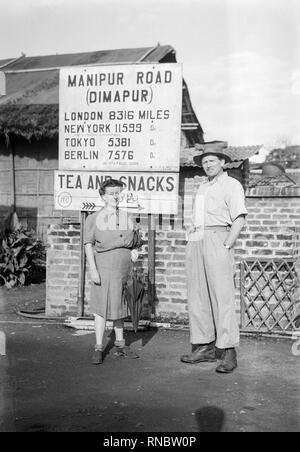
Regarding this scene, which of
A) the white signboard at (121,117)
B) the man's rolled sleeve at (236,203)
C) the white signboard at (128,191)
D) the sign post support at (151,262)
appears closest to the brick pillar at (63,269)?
the white signboard at (128,191)

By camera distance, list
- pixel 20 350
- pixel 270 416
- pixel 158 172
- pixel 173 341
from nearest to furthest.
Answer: pixel 270 416 < pixel 20 350 < pixel 173 341 < pixel 158 172

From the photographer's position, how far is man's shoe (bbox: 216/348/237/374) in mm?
5102

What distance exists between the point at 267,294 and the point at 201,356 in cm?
170

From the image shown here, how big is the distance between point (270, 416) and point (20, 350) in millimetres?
2952

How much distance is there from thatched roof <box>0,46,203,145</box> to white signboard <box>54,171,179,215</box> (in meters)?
5.09

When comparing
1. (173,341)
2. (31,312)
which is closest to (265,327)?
(173,341)

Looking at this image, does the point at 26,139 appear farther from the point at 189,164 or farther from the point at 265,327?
the point at 265,327

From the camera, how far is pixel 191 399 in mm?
4336

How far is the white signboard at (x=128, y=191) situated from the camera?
704 centimetres

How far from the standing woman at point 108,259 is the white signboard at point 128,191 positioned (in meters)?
1.46

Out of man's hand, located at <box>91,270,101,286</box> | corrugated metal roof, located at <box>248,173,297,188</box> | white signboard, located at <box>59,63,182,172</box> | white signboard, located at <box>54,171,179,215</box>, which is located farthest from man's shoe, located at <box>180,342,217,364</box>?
corrugated metal roof, located at <box>248,173,297,188</box>

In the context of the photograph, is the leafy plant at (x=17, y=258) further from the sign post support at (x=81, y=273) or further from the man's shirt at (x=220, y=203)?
the man's shirt at (x=220, y=203)

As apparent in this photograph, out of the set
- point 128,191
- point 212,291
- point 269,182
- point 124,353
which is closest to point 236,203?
point 212,291

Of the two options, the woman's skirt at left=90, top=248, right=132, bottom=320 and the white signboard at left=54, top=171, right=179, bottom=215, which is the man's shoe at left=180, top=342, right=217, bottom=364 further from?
the white signboard at left=54, top=171, right=179, bottom=215
